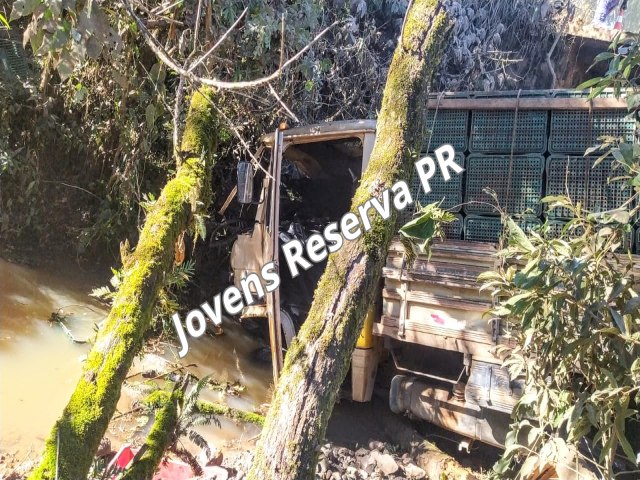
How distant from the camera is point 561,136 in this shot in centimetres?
324

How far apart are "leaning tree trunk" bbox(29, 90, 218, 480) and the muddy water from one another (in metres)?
0.82

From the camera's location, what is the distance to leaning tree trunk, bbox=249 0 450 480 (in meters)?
2.27

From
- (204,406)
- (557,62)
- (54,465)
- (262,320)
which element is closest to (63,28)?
(54,465)

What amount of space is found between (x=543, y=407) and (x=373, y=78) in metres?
3.86

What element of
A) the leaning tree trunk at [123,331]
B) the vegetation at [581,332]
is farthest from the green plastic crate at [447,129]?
the leaning tree trunk at [123,331]

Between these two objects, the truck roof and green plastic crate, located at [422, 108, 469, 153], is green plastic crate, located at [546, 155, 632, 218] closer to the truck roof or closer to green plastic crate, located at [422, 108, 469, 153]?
green plastic crate, located at [422, 108, 469, 153]

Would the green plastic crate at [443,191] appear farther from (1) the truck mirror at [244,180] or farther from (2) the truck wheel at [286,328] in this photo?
(2) the truck wheel at [286,328]

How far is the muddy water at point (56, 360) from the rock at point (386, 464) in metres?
0.91

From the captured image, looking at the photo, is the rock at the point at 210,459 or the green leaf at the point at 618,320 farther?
the rock at the point at 210,459

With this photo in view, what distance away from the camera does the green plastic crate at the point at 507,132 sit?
3.31 meters

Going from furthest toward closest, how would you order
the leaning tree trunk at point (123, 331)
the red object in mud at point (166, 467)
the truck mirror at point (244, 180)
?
the truck mirror at point (244, 180) → the red object in mud at point (166, 467) → the leaning tree trunk at point (123, 331)

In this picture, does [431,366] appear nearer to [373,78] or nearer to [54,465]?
[54,465]

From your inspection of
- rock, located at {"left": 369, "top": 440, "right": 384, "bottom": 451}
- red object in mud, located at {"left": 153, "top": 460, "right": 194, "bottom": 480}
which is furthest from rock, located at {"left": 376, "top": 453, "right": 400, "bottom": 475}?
red object in mud, located at {"left": 153, "top": 460, "right": 194, "bottom": 480}

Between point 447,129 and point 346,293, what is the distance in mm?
1629
